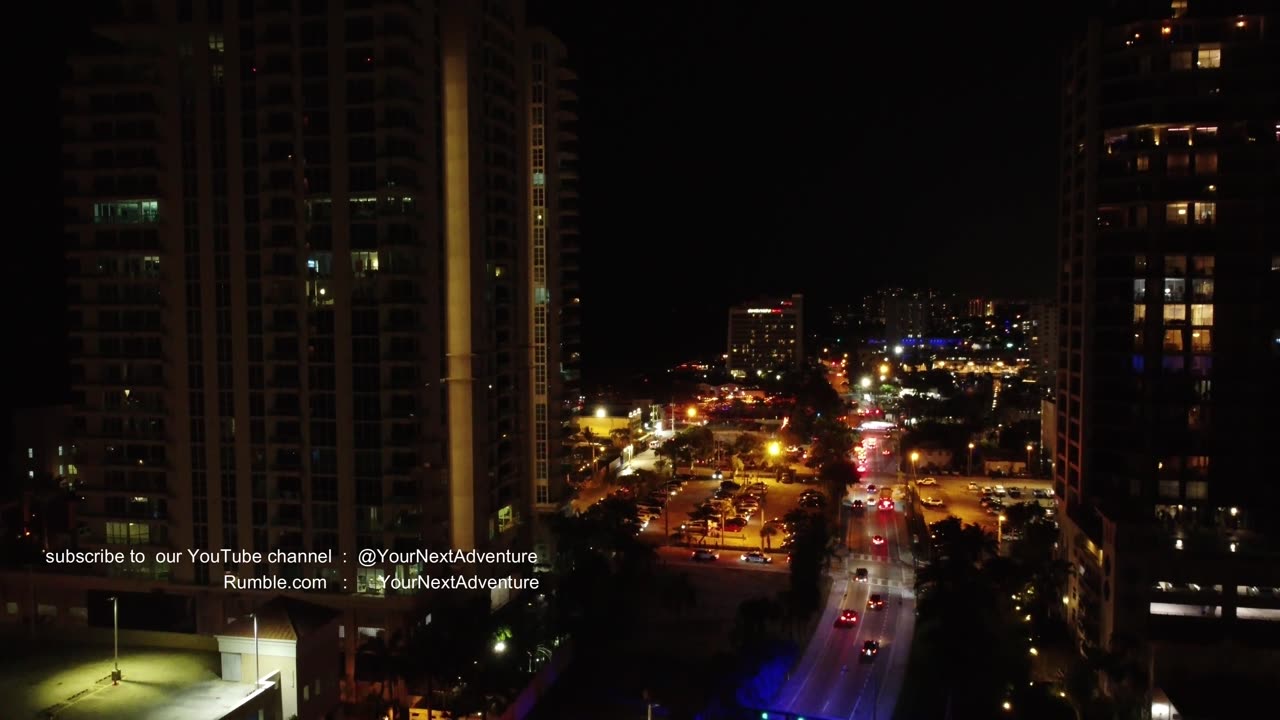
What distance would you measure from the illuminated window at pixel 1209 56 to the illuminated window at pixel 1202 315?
30.1 feet

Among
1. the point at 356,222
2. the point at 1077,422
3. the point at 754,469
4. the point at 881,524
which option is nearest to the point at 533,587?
the point at 356,222

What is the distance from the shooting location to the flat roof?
2117 cm

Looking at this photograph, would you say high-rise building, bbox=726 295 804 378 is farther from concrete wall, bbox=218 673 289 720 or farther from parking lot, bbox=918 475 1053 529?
concrete wall, bbox=218 673 289 720

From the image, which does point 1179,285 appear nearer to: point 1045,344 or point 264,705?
point 264,705

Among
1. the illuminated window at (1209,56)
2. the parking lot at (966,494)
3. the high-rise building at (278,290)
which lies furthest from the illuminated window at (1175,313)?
the high-rise building at (278,290)

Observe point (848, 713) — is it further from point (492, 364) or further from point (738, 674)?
point (492, 364)

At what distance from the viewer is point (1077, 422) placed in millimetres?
38938

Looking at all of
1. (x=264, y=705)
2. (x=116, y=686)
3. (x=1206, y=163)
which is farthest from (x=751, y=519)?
(x=116, y=686)

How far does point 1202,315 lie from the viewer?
3534 centimetres

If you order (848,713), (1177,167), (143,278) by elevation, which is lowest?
(848,713)

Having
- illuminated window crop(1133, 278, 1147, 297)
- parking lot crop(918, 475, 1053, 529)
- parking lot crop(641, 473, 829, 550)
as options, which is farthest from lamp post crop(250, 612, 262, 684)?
parking lot crop(918, 475, 1053, 529)

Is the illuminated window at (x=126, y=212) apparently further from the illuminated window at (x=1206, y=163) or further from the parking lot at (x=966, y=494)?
the parking lot at (x=966, y=494)

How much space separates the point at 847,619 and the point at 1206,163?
22.7 metres

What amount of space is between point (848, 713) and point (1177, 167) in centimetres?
2399
